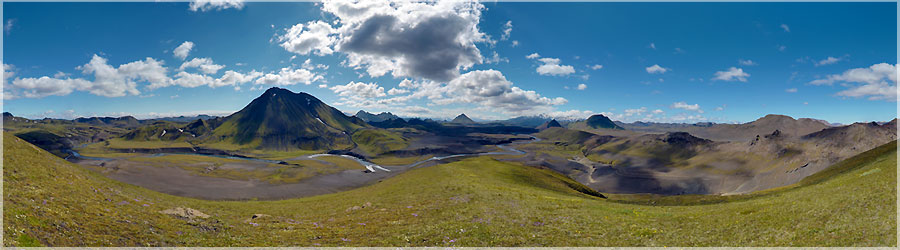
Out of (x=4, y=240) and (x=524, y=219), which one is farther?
(x=524, y=219)

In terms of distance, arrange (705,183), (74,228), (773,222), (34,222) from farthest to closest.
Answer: (705,183) → (773,222) → (74,228) → (34,222)

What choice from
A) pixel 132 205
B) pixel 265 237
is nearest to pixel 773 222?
pixel 265 237

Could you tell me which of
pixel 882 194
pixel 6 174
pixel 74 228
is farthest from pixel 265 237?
pixel 882 194

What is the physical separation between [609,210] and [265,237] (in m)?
34.6

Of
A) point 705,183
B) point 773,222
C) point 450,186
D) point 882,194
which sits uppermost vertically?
point 882,194

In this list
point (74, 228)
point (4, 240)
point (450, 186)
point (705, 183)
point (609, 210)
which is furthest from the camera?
point (705, 183)

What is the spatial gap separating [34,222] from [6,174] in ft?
49.7

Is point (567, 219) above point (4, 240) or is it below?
below

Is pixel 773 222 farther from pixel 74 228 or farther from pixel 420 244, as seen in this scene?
pixel 74 228

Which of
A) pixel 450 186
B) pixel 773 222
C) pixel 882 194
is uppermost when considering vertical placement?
pixel 882 194

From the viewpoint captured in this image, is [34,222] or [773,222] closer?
[34,222]

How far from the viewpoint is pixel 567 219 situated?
104ft

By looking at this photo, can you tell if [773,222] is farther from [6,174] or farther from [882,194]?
[6,174]

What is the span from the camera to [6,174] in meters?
27.0
